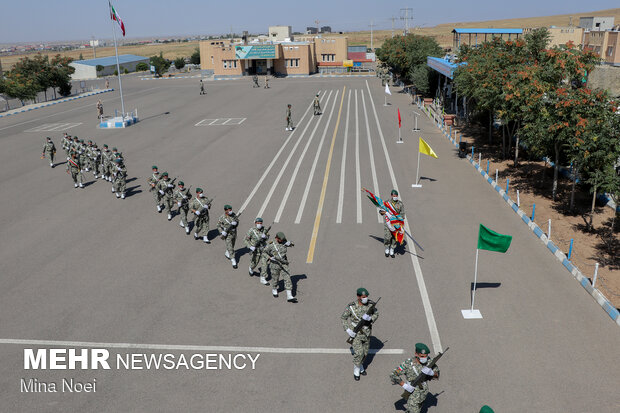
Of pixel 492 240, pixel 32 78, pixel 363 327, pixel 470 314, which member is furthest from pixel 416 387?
pixel 32 78

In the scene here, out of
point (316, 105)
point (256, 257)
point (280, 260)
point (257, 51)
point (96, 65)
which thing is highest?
point (257, 51)

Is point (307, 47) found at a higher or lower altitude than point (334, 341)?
higher

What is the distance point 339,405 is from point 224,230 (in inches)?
239

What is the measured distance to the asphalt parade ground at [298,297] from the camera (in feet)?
27.1

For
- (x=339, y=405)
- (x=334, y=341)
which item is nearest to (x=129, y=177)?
(x=334, y=341)

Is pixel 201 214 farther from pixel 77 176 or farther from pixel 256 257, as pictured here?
pixel 77 176

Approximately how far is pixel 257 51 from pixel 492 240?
7009 cm

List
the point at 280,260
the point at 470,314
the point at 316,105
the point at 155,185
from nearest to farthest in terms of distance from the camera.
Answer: the point at 470,314
the point at 280,260
the point at 155,185
the point at 316,105

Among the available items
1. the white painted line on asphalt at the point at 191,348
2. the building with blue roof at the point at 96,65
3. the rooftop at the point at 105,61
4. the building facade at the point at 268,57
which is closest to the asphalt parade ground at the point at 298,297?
the white painted line on asphalt at the point at 191,348

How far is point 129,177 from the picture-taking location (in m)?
21.6

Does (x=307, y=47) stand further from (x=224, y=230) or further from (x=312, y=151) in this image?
(x=224, y=230)

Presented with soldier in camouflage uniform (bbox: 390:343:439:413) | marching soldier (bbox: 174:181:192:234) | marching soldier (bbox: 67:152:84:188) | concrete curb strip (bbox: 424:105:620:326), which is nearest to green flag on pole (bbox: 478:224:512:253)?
concrete curb strip (bbox: 424:105:620:326)

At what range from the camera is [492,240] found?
10.7 m

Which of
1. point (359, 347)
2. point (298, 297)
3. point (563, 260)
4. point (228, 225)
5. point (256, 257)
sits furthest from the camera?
point (563, 260)
